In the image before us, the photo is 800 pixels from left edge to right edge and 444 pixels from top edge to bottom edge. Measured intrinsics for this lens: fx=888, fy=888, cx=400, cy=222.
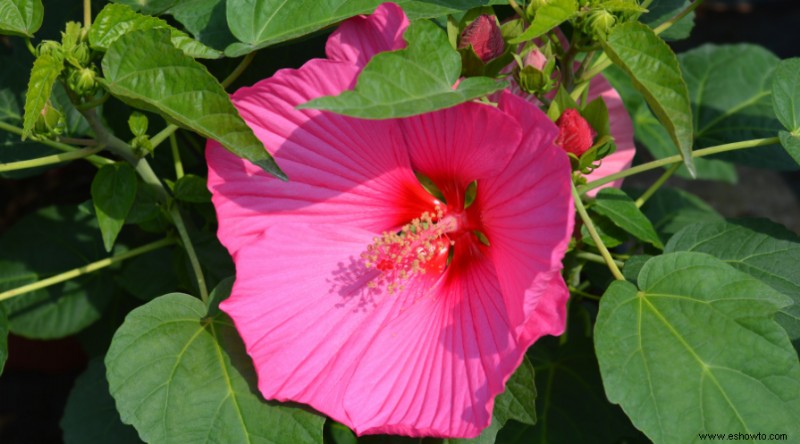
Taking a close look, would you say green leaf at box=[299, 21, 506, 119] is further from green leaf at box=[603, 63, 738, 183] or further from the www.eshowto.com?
green leaf at box=[603, 63, 738, 183]

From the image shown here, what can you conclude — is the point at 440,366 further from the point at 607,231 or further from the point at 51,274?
the point at 51,274

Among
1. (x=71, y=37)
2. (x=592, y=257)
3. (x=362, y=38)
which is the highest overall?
(x=71, y=37)

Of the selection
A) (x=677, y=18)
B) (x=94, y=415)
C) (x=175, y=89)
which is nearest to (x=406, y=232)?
(x=175, y=89)

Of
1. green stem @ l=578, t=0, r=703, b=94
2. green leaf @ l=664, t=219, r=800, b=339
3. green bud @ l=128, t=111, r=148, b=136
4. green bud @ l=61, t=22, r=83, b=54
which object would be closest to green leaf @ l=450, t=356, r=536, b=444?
green leaf @ l=664, t=219, r=800, b=339

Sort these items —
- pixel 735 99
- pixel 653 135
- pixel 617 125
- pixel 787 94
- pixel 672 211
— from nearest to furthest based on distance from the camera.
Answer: pixel 787 94 → pixel 617 125 → pixel 735 99 → pixel 672 211 → pixel 653 135

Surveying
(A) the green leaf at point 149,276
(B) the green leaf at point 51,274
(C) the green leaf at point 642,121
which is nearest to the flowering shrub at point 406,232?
(A) the green leaf at point 149,276

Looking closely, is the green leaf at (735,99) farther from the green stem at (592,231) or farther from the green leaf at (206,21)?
the green leaf at (206,21)

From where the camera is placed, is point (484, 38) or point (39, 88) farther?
point (484, 38)
